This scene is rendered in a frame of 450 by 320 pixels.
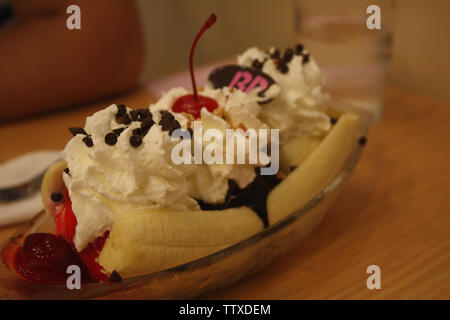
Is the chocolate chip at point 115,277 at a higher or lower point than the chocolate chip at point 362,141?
lower

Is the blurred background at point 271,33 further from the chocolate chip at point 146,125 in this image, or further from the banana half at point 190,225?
the chocolate chip at point 146,125

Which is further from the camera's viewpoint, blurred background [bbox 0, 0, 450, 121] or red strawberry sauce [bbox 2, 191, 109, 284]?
blurred background [bbox 0, 0, 450, 121]

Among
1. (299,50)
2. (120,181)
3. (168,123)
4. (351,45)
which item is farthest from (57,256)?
(351,45)

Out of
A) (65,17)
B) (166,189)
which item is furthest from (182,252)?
(65,17)

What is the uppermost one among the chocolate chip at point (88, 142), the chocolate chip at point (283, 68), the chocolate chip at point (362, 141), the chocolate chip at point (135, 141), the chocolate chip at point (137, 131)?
the chocolate chip at point (283, 68)

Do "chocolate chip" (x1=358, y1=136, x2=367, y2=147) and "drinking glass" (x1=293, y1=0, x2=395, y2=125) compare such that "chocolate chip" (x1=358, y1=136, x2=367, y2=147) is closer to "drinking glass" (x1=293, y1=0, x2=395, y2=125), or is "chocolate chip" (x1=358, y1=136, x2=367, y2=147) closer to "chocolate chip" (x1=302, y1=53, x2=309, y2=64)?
"chocolate chip" (x1=302, y1=53, x2=309, y2=64)

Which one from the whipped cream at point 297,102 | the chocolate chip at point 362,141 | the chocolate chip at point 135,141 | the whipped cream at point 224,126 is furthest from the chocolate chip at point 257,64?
the chocolate chip at point 135,141

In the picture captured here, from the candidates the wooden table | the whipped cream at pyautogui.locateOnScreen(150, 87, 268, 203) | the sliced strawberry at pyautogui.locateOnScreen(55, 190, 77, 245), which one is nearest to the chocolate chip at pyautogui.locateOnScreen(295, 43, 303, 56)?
the whipped cream at pyautogui.locateOnScreen(150, 87, 268, 203)
